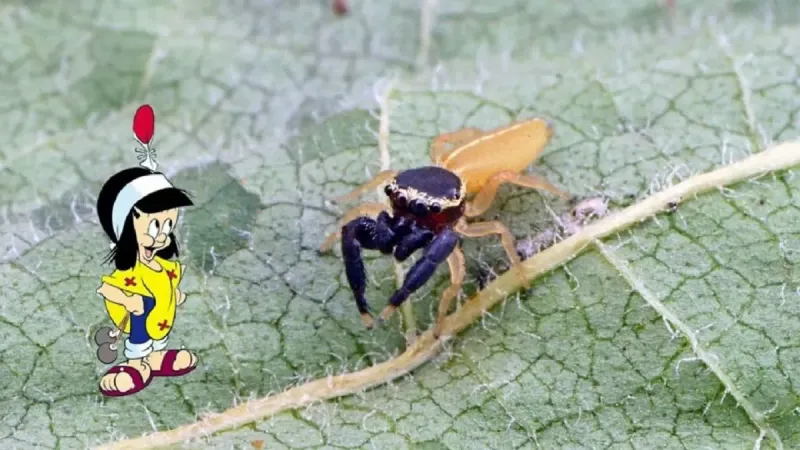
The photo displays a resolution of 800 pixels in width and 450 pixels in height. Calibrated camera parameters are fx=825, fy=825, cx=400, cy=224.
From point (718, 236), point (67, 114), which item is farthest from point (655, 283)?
point (67, 114)

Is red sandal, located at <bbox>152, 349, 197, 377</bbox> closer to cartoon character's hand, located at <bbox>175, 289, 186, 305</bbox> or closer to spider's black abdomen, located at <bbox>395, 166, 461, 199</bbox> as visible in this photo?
cartoon character's hand, located at <bbox>175, 289, 186, 305</bbox>

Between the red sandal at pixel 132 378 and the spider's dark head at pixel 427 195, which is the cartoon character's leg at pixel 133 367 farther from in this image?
the spider's dark head at pixel 427 195

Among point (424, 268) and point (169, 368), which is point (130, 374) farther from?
point (424, 268)

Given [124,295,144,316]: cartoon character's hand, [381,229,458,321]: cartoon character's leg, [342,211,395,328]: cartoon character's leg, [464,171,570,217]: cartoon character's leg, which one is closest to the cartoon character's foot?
[124,295,144,316]: cartoon character's hand

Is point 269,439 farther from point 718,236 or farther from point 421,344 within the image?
point 718,236

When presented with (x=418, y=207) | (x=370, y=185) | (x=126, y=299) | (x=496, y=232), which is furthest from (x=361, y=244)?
(x=126, y=299)

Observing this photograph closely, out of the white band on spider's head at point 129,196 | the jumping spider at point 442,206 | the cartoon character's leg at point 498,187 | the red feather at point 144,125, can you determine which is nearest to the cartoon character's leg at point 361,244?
the jumping spider at point 442,206
